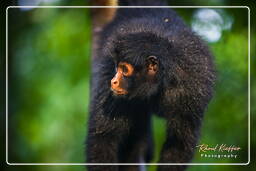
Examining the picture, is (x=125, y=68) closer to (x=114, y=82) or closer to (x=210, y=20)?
(x=114, y=82)

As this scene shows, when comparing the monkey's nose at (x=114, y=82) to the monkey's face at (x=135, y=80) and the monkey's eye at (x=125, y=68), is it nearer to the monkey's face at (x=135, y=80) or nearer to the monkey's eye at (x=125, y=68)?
the monkey's face at (x=135, y=80)

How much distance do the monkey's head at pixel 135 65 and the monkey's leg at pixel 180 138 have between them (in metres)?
0.31

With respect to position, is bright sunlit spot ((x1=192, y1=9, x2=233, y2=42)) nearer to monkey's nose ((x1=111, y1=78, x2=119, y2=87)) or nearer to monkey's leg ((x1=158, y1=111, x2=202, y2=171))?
monkey's leg ((x1=158, y1=111, x2=202, y2=171))

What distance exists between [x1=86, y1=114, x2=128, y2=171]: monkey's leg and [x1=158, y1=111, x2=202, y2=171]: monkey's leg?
38cm

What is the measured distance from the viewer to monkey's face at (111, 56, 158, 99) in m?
3.62

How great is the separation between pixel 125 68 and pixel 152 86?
10.6 inches

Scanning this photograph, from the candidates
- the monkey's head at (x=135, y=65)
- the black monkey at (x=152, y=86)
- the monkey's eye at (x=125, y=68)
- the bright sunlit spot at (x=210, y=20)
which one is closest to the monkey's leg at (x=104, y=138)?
the black monkey at (x=152, y=86)

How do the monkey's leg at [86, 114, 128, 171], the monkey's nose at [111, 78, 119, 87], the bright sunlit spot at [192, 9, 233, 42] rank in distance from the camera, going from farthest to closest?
the bright sunlit spot at [192, 9, 233, 42] < the monkey's leg at [86, 114, 128, 171] < the monkey's nose at [111, 78, 119, 87]

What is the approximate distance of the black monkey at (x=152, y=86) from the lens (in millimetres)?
3623

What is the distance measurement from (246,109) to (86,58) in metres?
1.97

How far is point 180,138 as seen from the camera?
370 cm

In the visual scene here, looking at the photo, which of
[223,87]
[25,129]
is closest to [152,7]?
[223,87]

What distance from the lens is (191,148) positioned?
12.3ft

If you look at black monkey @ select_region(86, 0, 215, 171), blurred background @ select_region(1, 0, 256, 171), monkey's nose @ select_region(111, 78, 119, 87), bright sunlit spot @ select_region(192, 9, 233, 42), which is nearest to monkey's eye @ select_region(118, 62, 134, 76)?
black monkey @ select_region(86, 0, 215, 171)
